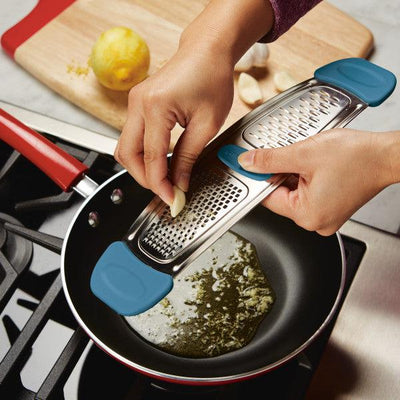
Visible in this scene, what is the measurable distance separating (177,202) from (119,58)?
382 mm

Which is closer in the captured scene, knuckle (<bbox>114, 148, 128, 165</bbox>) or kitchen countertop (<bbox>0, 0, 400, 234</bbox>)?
knuckle (<bbox>114, 148, 128, 165</bbox>)

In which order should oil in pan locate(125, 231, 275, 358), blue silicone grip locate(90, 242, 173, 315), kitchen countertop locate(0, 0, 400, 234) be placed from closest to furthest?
blue silicone grip locate(90, 242, 173, 315), oil in pan locate(125, 231, 275, 358), kitchen countertop locate(0, 0, 400, 234)

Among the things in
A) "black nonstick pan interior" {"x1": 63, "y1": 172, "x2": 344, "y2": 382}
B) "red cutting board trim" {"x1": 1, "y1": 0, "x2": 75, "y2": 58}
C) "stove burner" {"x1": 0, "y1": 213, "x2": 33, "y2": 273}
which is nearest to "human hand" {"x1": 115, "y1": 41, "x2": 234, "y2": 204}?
"black nonstick pan interior" {"x1": 63, "y1": 172, "x2": 344, "y2": 382}

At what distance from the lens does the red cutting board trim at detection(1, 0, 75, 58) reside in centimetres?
108

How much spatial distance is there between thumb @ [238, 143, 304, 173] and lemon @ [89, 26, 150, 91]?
395 millimetres

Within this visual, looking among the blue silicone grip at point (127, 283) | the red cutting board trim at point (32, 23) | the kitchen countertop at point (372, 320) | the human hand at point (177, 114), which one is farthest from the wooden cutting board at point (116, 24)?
the blue silicone grip at point (127, 283)

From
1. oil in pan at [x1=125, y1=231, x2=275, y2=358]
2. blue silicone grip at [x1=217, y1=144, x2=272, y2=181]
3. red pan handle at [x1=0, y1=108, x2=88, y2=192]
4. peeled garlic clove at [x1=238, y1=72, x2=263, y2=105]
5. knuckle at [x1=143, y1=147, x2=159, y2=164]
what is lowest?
oil in pan at [x1=125, y1=231, x2=275, y2=358]

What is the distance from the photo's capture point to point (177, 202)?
26.2 inches

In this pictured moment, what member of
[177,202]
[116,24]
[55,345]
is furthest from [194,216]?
[116,24]

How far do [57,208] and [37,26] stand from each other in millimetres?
427

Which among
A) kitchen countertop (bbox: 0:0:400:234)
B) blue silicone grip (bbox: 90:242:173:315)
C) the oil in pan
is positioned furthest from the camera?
kitchen countertop (bbox: 0:0:400:234)

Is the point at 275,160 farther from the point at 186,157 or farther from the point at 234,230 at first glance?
the point at 234,230

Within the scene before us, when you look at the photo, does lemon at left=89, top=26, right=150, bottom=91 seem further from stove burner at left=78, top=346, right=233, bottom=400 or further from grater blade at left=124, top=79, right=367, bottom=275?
stove burner at left=78, top=346, right=233, bottom=400

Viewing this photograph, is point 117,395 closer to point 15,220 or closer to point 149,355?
point 149,355
